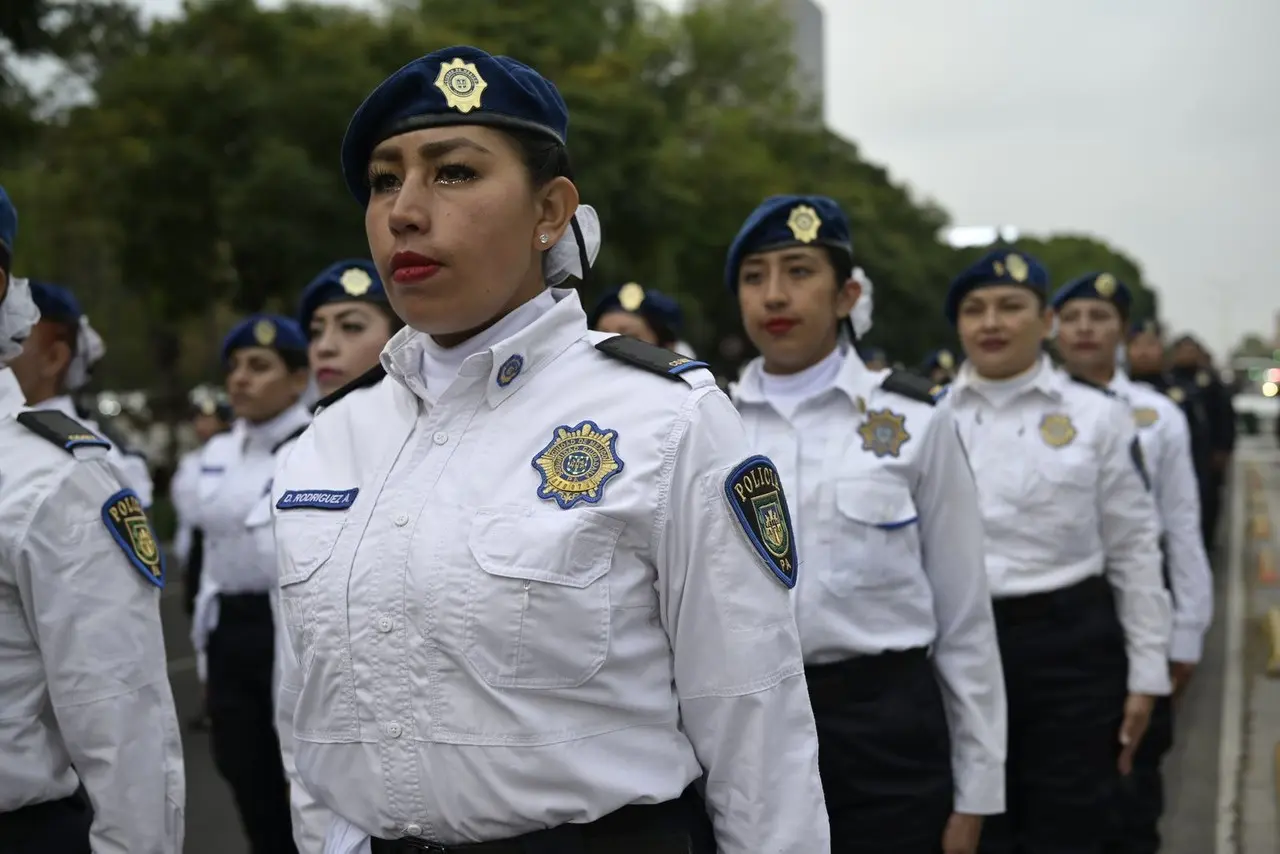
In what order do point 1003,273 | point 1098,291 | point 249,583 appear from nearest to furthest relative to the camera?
1. point 1003,273
2. point 249,583
3. point 1098,291

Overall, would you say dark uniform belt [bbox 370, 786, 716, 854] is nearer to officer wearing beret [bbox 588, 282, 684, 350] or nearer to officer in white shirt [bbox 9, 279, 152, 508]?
officer in white shirt [bbox 9, 279, 152, 508]

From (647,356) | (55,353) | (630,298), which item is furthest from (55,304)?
(630,298)

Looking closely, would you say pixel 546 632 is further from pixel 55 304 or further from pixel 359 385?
pixel 55 304

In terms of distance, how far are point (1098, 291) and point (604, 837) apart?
6029mm

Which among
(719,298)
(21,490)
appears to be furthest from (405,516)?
(719,298)

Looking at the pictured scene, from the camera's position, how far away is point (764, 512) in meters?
2.32

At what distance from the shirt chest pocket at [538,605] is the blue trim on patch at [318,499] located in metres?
0.30

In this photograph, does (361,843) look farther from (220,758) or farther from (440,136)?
(220,758)

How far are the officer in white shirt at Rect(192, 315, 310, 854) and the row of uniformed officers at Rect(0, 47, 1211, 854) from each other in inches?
99.0

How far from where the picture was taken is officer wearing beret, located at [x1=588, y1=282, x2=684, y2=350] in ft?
21.6

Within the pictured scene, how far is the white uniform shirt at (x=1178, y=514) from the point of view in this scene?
21.7 feet

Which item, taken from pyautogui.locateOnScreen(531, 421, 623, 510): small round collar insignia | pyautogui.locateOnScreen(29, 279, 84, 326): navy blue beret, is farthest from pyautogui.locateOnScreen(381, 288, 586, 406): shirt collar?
pyautogui.locateOnScreen(29, 279, 84, 326): navy blue beret

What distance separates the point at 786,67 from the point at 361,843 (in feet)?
151

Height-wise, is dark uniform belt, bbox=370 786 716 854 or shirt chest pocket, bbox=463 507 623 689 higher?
shirt chest pocket, bbox=463 507 623 689
